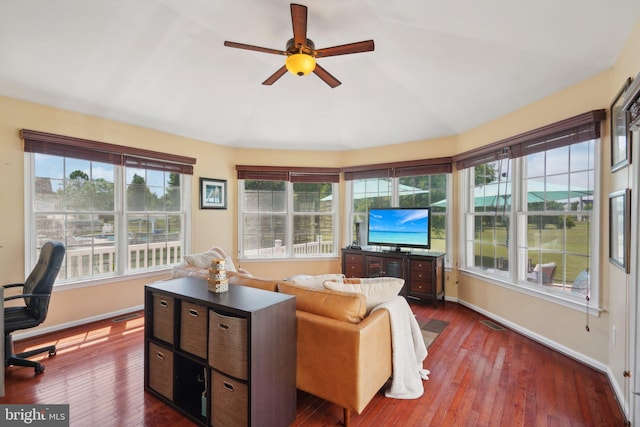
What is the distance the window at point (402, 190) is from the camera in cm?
458

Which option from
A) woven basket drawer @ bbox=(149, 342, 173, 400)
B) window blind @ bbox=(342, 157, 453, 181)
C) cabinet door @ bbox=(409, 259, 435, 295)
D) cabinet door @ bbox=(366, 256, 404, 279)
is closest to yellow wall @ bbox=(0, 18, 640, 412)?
window blind @ bbox=(342, 157, 453, 181)

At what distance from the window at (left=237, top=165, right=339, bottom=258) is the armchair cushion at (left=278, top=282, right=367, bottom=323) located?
3309mm

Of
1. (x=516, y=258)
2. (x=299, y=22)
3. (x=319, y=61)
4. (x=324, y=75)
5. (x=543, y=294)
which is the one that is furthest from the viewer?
(x=516, y=258)

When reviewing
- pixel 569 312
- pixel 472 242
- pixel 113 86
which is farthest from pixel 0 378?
pixel 472 242

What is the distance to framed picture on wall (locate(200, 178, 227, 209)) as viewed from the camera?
15.8 ft

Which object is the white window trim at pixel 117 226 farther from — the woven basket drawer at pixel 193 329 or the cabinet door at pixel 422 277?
the cabinet door at pixel 422 277

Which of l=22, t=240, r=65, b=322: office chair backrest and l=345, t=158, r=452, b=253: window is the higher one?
l=345, t=158, r=452, b=253: window

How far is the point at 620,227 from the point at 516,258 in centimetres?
135

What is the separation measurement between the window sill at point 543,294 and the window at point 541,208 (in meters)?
0.03

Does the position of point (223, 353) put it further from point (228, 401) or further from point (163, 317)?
point (163, 317)

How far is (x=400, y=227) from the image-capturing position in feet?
15.1

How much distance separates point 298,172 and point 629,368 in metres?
4.61

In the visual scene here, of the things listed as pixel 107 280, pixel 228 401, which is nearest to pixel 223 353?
pixel 228 401

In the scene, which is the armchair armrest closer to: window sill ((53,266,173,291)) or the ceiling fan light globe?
the ceiling fan light globe
